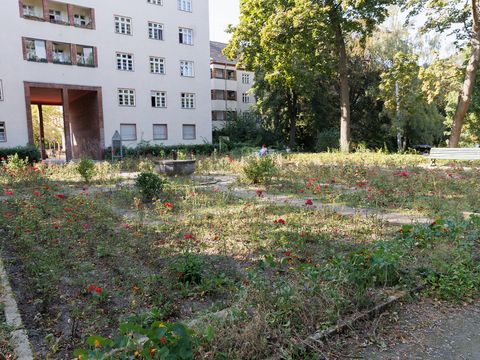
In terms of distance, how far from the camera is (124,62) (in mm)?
28172

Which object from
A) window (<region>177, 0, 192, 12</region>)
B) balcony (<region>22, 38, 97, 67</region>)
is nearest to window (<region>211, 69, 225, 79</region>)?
window (<region>177, 0, 192, 12</region>)

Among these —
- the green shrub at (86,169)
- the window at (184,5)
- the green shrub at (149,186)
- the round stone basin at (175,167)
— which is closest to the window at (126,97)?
the window at (184,5)

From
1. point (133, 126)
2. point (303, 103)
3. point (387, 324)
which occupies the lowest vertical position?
point (387, 324)

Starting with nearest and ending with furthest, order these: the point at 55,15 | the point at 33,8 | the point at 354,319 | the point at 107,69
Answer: the point at 354,319
the point at 33,8
the point at 55,15
the point at 107,69

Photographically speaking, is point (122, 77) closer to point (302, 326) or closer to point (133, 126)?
point (133, 126)

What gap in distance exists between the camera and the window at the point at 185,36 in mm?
31141

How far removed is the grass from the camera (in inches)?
118

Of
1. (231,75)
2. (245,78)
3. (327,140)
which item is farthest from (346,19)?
(245,78)

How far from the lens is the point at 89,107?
28.5m

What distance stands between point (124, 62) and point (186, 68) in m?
5.46

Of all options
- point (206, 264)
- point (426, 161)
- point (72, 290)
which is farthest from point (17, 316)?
point (426, 161)

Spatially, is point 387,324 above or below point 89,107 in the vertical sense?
below

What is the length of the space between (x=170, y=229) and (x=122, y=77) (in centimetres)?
2460

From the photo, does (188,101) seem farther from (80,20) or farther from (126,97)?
(80,20)
